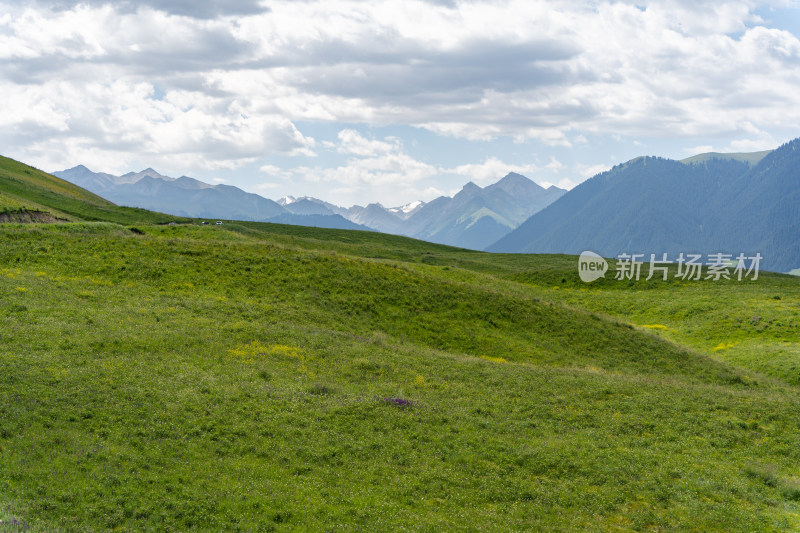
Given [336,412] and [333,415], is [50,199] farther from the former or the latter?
[333,415]

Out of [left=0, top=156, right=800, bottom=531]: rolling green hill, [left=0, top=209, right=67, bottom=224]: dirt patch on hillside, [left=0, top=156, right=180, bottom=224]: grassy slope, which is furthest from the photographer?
[left=0, top=156, right=180, bottom=224]: grassy slope

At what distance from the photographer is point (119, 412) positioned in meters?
Answer: 22.9

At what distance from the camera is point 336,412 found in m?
26.6

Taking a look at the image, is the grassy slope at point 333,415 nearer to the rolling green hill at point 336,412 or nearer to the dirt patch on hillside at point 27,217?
the rolling green hill at point 336,412

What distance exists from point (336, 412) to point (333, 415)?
1.29 feet

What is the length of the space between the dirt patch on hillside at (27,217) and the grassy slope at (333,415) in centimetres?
2974

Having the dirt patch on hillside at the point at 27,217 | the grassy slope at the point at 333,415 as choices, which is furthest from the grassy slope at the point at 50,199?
the grassy slope at the point at 333,415

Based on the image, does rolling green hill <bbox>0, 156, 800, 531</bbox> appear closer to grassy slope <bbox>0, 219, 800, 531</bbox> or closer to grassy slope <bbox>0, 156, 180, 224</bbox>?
grassy slope <bbox>0, 219, 800, 531</bbox>

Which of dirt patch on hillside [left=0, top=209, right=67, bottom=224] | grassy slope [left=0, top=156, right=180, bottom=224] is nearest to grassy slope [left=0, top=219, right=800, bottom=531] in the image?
dirt patch on hillside [left=0, top=209, right=67, bottom=224]

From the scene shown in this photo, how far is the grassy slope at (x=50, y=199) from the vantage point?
10069 centimetres

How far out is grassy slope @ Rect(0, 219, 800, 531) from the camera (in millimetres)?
18531

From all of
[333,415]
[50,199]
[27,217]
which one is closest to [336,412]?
[333,415]

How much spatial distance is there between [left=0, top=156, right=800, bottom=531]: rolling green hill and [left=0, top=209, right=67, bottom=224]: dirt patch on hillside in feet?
100

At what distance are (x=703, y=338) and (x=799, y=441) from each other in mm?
43482
